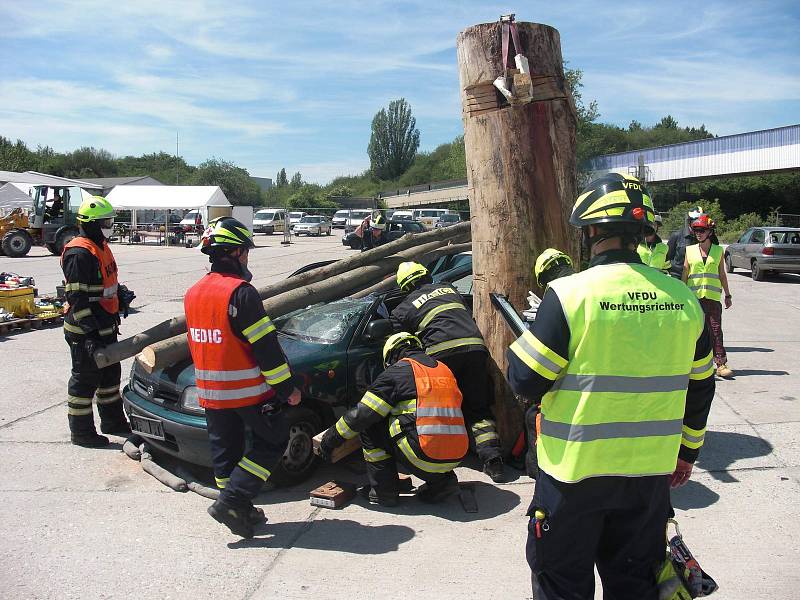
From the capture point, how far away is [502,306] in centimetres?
335

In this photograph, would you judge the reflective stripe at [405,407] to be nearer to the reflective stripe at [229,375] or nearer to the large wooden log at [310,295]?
the reflective stripe at [229,375]

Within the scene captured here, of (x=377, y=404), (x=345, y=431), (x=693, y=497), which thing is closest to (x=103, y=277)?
(x=345, y=431)

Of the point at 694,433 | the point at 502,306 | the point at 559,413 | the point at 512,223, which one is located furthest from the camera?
the point at 512,223

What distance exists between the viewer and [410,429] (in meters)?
4.53

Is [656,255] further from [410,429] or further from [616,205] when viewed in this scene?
[616,205]

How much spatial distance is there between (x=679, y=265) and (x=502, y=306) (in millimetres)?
6107

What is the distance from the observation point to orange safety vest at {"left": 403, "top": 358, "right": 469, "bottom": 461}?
4488 millimetres

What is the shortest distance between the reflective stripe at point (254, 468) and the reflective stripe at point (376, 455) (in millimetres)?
856

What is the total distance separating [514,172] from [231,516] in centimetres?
315

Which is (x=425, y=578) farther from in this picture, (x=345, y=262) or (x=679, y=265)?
(x=679, y=265)

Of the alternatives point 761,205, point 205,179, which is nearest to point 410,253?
point 761,205

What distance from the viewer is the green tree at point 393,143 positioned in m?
97.9

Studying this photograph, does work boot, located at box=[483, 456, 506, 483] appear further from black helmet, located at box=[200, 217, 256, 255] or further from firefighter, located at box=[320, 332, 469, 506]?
black helmet, located at box=[200, 217, 256, 255]

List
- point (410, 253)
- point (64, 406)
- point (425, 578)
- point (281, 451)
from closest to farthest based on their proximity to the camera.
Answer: point (425, 578) → point (281, 451) → point (64, 406) → point (410, 253)
